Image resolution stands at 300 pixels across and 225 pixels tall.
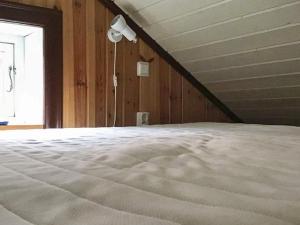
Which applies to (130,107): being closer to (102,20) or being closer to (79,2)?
(102,20)

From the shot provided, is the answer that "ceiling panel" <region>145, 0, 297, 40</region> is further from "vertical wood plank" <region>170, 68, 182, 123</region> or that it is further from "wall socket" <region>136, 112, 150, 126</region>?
"wall socket" <region>136, 112, 150, 126</region>

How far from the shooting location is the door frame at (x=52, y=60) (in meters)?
2.05

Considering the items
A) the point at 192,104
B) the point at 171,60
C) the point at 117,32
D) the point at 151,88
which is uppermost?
the point at 117,32

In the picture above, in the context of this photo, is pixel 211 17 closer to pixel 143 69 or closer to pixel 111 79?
pixel 143 69

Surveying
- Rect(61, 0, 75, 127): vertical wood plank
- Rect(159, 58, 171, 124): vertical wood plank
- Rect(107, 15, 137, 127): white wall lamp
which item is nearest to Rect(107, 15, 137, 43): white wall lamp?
Rect(107, 15, 137, 127): white wall lamp

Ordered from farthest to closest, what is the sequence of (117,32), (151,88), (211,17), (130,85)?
(151,88)
(130,85)
(117,32)
(211,17)

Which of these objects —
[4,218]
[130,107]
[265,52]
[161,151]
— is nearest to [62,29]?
[130,107]

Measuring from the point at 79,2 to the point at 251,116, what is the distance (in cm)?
170

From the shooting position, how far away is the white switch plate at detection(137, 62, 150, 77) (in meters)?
2.44

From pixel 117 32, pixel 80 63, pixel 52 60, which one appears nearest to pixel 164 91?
pixel 117 32

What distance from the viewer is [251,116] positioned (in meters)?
2.95

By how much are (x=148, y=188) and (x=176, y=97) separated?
7.08ft

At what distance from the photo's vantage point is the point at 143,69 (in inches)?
96.8

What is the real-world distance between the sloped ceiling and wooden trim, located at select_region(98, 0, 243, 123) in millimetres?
38
